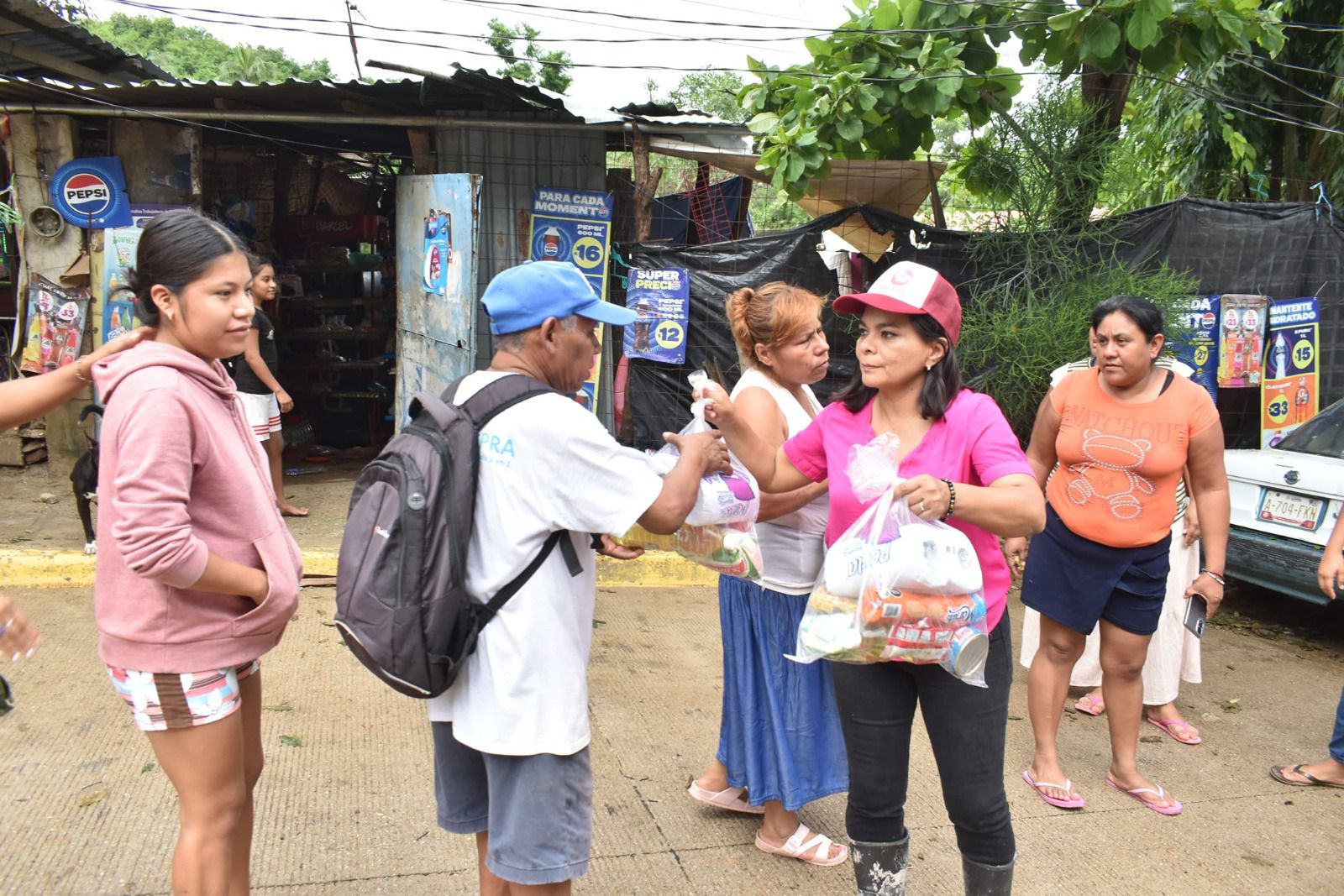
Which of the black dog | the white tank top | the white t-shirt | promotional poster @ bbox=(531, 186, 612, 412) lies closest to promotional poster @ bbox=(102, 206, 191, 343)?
the black dog

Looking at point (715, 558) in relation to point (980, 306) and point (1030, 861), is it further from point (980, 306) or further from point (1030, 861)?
point (980, 306)

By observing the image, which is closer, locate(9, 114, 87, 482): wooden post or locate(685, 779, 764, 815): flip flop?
locate(685, 779, 764, 815): flip flop

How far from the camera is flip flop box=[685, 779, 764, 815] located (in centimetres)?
353

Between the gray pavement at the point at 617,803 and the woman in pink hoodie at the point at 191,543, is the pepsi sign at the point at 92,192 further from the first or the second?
the woman in pink hoodie at the point at 191,543

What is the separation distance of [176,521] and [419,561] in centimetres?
49

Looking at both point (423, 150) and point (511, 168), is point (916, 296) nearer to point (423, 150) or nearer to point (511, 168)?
point (511, 168)

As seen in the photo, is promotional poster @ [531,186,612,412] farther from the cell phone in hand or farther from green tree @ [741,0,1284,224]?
the cell phone in hand

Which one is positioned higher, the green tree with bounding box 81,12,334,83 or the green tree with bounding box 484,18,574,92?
the green tree with bounding box 81,12,334,83

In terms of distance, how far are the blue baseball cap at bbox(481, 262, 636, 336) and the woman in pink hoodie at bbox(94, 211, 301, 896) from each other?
590 mm

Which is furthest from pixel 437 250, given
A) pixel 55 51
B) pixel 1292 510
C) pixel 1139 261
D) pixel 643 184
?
pixel 1292 510

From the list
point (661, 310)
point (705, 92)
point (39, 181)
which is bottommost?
point (661, 310)

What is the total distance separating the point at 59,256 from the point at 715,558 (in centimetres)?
632

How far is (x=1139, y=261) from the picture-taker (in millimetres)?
6746

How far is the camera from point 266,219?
31.4 feet
